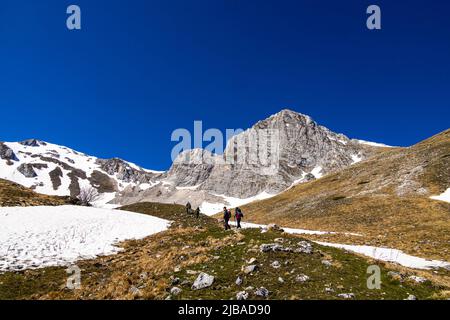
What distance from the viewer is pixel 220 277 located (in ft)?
55.5

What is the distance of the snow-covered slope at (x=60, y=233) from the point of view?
78.6ft

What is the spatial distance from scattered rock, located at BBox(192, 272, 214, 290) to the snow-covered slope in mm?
12551

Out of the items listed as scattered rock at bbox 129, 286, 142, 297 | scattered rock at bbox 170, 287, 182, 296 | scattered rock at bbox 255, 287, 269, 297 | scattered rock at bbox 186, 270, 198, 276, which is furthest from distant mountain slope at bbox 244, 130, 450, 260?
scattered rock at bbox 129, 286, 142, 297

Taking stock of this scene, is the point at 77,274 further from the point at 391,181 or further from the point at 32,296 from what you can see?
the point at 391,181

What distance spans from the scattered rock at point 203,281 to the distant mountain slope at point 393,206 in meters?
26.3

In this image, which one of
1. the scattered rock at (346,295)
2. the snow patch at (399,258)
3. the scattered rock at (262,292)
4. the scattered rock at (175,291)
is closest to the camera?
the scattered rock at (346,295)

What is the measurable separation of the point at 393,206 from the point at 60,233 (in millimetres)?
54223

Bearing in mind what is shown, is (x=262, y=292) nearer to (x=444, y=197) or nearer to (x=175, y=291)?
(x=175, y=291)

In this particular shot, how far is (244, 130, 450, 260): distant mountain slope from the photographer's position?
40344mm

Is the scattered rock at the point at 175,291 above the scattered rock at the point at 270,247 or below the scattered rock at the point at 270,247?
below

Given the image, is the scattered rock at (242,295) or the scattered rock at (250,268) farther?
the scattered rock at (250,268)

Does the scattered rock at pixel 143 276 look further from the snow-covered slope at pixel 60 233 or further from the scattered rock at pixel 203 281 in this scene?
the snow-covered slope at pixel 60 233

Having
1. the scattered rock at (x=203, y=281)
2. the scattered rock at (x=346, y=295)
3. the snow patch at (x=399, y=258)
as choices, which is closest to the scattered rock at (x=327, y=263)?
the scattered rock at (x=346, y=295)
